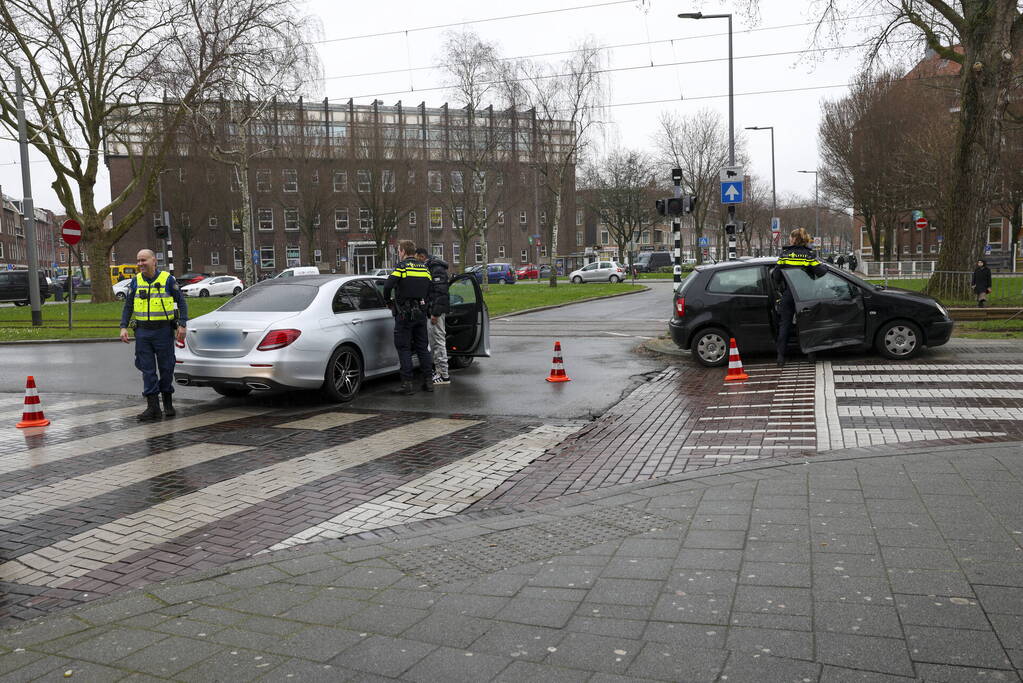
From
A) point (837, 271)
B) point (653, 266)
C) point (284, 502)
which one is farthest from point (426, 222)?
point (284, 502)

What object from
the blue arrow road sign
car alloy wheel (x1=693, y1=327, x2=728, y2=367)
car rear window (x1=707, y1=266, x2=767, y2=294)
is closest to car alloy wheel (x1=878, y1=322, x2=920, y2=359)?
car rear window (x1=707, y1=266, x2=767, y2=294)

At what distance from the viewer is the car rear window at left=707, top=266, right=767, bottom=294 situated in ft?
38.7

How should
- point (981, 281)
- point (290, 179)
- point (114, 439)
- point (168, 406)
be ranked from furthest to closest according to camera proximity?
point (290, 179) → point (981, 281) → point (168, 406) → point (114, 439)

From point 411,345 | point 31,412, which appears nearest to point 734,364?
point 411,345

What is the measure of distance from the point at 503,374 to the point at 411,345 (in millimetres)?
1988

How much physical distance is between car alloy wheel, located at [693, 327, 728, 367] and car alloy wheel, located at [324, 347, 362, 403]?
16.0ft

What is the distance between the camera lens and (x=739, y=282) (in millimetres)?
11844

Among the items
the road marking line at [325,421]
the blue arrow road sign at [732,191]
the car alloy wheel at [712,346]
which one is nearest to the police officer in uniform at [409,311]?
the road marking line at [325,421]

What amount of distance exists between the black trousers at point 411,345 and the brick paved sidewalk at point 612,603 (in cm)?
508

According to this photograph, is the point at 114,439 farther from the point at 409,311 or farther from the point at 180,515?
the point at 409,311

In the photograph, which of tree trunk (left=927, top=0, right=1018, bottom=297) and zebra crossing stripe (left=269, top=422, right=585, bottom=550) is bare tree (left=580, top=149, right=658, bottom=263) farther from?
zebra crossing stripe (left=269, top=422, right=585, bottom=550)

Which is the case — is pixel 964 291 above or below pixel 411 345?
above

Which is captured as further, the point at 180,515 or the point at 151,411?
the point at 151,411

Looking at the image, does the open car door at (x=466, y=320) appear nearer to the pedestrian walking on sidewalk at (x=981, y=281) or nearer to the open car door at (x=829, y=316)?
the open car door at (x=829, y=316)
